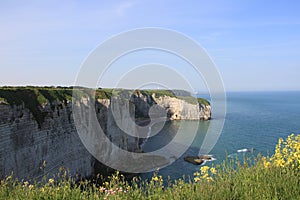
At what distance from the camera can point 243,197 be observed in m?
4.53

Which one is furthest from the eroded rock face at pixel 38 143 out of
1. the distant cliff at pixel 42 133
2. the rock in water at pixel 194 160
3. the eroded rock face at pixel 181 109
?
the eroded rock face at pixel 181 109

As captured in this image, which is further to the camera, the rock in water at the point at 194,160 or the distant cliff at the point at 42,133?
the rock in water at the point at 194,160

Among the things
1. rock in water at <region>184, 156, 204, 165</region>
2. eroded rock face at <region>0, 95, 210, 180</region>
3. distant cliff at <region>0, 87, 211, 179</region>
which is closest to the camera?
eroded rock face at <region>0, 95, 210, 180</region>

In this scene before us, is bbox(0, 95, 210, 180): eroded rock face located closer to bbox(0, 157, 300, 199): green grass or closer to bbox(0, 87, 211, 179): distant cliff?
bbox(0, 87, 211, 179): distant cliff

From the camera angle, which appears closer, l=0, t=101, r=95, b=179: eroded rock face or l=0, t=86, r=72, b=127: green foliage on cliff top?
l=0, t=101, r=95, b=179: eroded rock face

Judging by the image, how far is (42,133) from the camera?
67.1 feet

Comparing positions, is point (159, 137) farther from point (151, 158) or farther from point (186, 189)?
point (186, 189)

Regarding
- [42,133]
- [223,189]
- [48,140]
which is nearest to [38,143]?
[42,133]

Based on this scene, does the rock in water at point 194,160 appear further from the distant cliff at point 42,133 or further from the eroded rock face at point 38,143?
the eroded rock face at point 38,143

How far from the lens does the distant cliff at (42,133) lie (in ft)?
54.6

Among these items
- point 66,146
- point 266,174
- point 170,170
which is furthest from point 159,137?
point 266,174


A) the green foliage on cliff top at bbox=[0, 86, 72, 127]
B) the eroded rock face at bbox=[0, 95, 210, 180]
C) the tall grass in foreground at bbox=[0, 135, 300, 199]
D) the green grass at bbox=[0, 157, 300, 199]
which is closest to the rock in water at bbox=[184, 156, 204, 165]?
the eroded rock face at bbox=[0, 95, 210, 180]

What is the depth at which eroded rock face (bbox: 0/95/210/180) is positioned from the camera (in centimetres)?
1648

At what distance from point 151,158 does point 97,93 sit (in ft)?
47.7
